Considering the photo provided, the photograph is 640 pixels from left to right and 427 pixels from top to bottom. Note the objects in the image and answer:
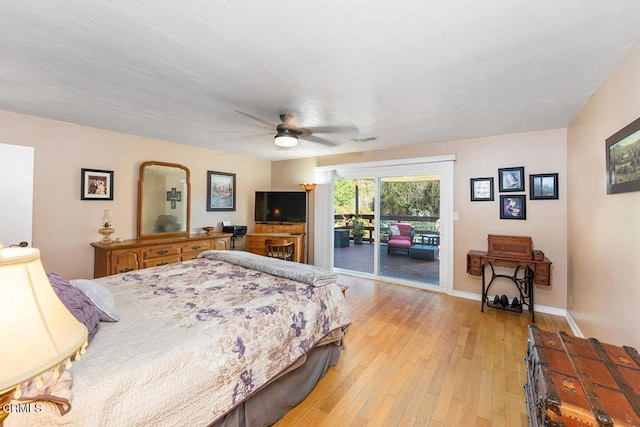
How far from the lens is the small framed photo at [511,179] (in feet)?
11.7

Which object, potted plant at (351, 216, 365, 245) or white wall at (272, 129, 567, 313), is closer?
white wall at (272, 129, 567, 313)

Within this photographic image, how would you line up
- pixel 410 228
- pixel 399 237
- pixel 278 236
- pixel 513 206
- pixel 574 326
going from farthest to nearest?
pixel 278 236
pixel 399 237
pixel 410 228
pixel 513 206
pixel 574 326

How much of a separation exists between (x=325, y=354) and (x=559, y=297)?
329 centimetres

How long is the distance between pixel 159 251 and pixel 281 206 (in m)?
2.39

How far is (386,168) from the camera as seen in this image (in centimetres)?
473

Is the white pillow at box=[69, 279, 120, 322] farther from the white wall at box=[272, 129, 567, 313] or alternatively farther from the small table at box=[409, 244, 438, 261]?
the small table at box=[409, 244, 438, 261]

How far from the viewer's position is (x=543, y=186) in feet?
11.2

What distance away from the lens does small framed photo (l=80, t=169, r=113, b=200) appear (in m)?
3.45

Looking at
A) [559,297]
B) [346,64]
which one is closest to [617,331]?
[559,297]

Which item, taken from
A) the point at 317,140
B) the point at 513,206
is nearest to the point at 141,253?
the point at 317,140

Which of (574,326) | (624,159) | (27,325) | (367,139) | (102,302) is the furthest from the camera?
(367,139)

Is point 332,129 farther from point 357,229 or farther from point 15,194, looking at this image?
point 15,194

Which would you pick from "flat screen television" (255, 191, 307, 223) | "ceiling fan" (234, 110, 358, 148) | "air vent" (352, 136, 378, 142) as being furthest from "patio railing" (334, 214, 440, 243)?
"ceiling fan" (234, 110, 358, 148)

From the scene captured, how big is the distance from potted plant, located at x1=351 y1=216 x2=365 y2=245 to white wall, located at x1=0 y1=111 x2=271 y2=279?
3516mm
